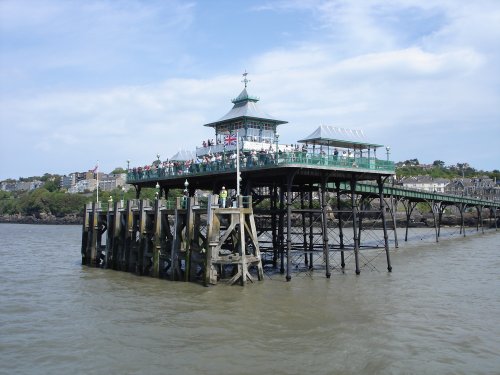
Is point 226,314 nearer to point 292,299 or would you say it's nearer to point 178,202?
point 292,299

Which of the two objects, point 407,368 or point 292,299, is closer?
point 407,368

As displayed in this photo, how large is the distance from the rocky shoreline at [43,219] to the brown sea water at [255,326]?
140 m

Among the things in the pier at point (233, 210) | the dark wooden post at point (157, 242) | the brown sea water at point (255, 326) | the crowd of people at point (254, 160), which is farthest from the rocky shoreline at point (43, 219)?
the brown sea water at point (255, 326)

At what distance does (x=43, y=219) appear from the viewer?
177750 millimetres

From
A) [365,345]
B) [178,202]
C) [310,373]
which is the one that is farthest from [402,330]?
[178,202]

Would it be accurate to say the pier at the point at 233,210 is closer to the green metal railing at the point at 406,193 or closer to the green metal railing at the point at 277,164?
the green metal railing at the point at 277,164

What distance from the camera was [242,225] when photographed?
26.9 m

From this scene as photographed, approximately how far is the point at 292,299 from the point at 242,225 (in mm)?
4780

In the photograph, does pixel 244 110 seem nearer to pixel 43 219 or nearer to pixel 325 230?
pixel 325 230

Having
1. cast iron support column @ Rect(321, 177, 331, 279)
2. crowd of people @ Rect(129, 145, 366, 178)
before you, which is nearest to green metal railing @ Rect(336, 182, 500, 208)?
crowd of people @ Rect(129, 145, 366, 178)

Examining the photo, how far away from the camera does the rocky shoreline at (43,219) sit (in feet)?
545

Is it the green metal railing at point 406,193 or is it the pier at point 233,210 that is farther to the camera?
the green metal railing at point 406,193

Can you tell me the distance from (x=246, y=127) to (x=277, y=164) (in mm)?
9156

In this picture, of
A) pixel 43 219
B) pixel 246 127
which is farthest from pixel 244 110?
pixel 43 219
